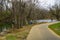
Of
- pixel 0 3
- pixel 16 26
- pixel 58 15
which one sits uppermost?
pixel 0 3

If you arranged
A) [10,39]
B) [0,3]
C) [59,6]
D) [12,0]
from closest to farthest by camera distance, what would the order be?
[10,39], [0,3], [12,0], [59,6]

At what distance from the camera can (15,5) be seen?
31984 millimetres

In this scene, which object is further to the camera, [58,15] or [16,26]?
[58,15]

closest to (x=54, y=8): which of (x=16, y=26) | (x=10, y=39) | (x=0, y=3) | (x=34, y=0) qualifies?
(x=34, y=0)

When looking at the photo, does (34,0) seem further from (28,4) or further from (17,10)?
(17,10)

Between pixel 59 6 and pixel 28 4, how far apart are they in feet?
142

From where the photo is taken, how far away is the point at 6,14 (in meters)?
40.4

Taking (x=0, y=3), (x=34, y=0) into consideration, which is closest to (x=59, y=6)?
(x=34, y=0)

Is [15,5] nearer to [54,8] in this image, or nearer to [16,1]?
[16,1]

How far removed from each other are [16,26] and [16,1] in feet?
18.7

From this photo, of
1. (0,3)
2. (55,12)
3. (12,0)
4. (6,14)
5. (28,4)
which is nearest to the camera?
(0,3)

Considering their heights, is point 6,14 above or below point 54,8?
above

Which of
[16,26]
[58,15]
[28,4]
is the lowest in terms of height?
[58,15]

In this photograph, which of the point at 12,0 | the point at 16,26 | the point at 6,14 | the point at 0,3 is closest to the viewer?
the point at 0,3
